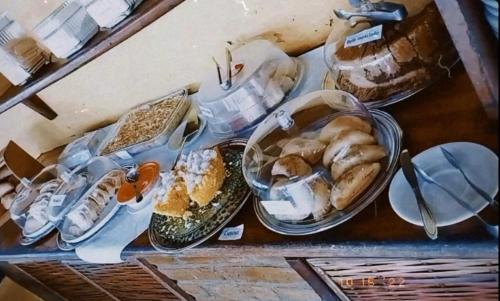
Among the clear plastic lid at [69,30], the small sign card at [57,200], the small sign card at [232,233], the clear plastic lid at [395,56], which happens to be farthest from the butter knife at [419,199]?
the small sign card at [57,200]

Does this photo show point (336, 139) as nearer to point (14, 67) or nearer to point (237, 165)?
point (237, 165)

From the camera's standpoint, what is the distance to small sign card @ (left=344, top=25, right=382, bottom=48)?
3.77ft

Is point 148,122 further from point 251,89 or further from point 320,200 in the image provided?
point 320,200

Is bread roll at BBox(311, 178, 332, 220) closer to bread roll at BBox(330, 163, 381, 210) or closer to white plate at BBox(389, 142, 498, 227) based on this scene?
bread roll at BBox(330, 163, 381, 210)

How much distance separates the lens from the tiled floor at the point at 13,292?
233 cm

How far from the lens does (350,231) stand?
1044 millimetres

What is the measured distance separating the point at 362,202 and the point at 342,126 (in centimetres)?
19

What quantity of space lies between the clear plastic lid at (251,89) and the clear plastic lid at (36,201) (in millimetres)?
661

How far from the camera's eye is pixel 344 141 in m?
1.12

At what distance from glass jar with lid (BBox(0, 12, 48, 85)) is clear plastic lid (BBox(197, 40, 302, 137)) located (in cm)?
A: 57

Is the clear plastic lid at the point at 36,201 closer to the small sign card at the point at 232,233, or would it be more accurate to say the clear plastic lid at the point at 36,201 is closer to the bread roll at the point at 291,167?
the small sign card at the point at 232,233

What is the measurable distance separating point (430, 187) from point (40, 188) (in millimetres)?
1428

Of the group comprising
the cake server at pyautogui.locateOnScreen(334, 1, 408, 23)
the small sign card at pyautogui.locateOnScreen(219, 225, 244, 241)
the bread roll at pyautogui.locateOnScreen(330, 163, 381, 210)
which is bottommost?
the small sign card at pyautogui.locateOnScreen(219, 225, 244, 241)

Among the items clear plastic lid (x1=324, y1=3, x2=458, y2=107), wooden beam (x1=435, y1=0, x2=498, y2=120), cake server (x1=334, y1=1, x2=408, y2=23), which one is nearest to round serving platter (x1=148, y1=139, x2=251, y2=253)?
clear plastic lid (x1=324, y1=3, x2=458, y2=107)
